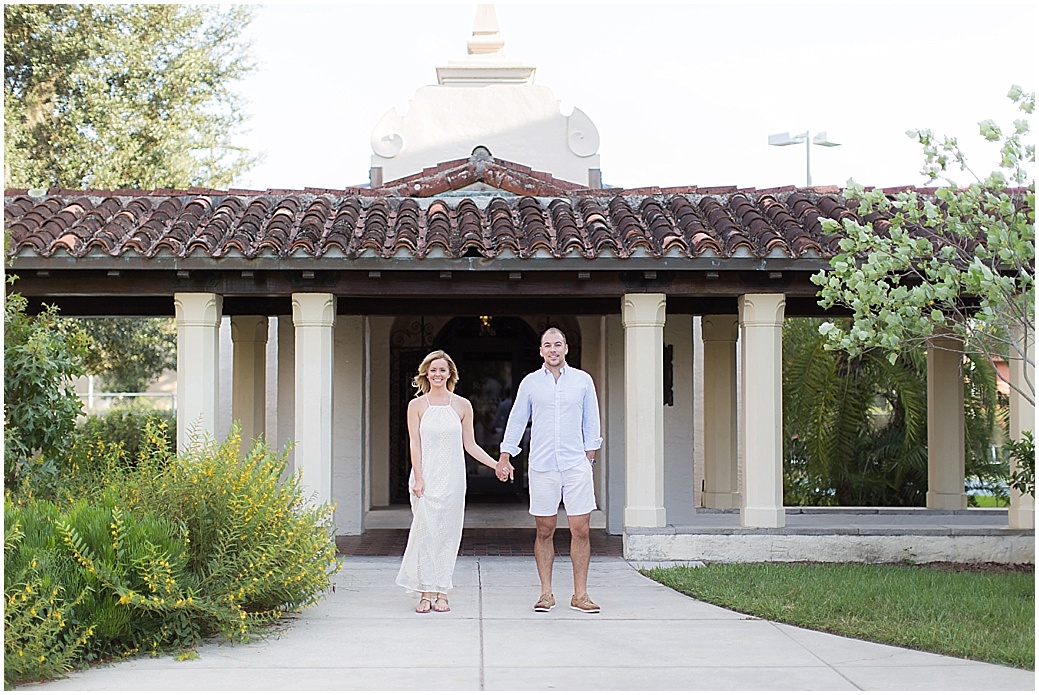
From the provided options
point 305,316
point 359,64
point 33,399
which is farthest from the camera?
point 359,64

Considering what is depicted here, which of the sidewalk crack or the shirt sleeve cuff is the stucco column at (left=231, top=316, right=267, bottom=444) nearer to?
the sidewalk crack

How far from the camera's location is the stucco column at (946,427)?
12711 mm

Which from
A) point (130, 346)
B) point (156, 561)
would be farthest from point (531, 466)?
point (130, 346)

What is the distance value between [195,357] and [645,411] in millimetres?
4085

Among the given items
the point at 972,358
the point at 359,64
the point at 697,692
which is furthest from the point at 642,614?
the point at 359,64

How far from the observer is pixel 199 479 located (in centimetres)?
697

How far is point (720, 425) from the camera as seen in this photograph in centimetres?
1459

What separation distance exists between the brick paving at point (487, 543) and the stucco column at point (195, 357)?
176 cm

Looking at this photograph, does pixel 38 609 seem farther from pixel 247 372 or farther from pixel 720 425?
pixel 720 425

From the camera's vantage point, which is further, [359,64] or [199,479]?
[359,64]

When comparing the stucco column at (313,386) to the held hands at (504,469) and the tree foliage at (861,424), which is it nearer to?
the held hands at (504,469)

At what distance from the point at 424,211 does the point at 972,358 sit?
9.28m

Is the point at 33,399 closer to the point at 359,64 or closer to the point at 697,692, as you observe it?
the point at 697,692

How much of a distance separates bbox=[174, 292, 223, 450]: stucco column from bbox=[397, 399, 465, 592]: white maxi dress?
10.1 ft
